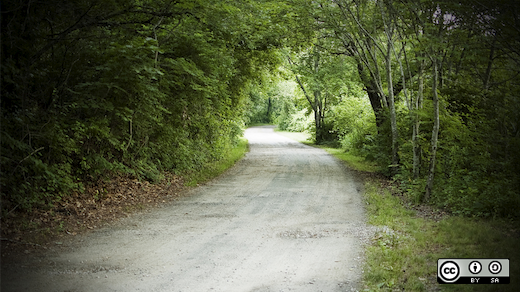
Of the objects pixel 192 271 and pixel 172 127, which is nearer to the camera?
pixel 192 271

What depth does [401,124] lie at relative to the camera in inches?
527

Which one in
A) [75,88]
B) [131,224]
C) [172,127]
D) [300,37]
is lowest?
[131,224]

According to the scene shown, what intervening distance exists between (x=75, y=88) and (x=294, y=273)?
5567 millimetres

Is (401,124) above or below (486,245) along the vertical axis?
above

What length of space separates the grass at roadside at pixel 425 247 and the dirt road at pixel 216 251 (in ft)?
1.05

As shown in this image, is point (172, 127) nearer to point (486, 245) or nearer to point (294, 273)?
point (294, 273)

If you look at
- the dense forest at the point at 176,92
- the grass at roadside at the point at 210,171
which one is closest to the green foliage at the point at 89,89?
the dense forest at the point at 176,92

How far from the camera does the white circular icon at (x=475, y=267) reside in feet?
15.4

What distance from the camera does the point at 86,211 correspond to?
25.3 ft

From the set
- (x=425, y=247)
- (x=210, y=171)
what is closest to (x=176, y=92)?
(x=210, y=171)

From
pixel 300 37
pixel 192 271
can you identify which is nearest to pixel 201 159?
pixel 300 37

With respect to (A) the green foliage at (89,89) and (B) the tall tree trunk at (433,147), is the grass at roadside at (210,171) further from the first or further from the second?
(B) the tall tree trunk at (433,147)

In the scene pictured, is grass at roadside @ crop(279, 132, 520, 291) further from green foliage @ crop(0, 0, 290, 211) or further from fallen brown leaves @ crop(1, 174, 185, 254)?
green foliage @ crop(0, 0, 290, 211)

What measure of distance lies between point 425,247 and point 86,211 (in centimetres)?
617
